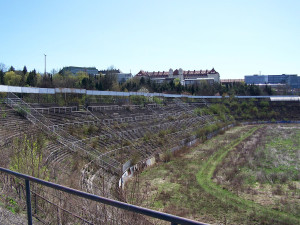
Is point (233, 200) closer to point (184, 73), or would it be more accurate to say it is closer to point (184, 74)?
point (184, 74)

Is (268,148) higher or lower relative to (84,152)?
lower

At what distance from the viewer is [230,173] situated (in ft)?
76.0

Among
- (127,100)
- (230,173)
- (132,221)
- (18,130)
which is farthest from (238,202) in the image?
(127,100)

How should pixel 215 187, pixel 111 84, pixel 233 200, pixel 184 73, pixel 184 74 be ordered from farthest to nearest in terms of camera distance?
pixel 184 73
pixel 184 74
pixel 111 84
pixel 215 187
pixel 233 200

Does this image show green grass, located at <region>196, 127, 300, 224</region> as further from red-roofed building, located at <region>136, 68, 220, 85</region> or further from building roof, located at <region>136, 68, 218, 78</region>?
building roof, located at <region>136, 68, 218, 78</region>

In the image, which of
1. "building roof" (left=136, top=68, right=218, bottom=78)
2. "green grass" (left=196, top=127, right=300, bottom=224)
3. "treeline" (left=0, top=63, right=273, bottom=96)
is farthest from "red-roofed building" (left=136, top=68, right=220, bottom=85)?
"green grass" (left=196, top=127, right=300, bottom=224)

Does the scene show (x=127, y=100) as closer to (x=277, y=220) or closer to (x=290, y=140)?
(x=290, y=140)

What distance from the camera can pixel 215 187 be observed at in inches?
802

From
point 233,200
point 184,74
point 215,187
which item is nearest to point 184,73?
point 184,74

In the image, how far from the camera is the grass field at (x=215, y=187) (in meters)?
15.3

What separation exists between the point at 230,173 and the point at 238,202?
19.8 feet

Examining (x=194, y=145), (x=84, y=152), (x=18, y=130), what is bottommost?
(x=194, y=145)

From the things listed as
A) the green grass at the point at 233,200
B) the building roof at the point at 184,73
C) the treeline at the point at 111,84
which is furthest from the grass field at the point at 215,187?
the building roof at the point at 184,73

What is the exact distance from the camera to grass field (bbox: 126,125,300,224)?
50.2ft
